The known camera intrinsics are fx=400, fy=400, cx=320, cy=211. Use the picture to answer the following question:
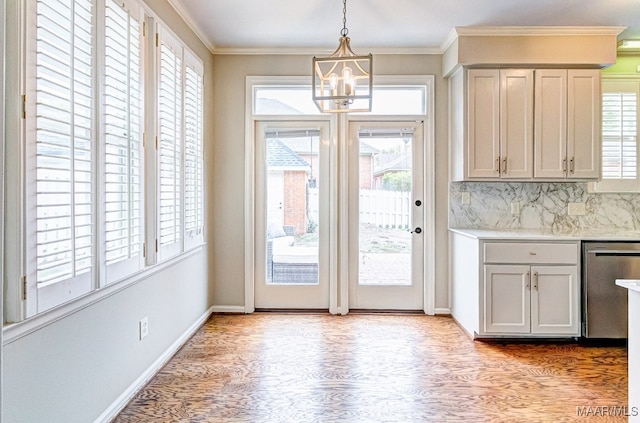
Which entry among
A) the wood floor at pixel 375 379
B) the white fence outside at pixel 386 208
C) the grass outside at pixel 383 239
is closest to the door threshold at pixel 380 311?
the wood floor at pixel 375 379

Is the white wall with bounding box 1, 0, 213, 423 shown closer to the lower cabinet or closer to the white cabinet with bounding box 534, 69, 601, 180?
the lower cabinet

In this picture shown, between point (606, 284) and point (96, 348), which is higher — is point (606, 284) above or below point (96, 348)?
above

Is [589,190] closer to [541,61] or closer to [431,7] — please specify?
[541,61]

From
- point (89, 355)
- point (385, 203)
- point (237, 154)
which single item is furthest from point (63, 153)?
point (385, 203)

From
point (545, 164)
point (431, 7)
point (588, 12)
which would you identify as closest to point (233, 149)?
point (431, 7)

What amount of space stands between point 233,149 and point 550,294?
3206 millimetres

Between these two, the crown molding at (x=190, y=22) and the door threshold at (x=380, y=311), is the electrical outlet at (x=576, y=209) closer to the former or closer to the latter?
the door threshold at (x=380, y=311)

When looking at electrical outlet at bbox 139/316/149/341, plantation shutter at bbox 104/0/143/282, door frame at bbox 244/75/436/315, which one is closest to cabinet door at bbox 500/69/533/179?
door frame at bbox 244/75/436/315

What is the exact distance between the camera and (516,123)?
3.59 meters

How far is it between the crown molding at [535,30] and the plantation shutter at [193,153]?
7.64ft

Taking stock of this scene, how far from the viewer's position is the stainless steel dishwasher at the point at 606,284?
127 inches

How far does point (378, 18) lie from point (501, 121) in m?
1.42

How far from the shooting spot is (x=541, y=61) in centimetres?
353

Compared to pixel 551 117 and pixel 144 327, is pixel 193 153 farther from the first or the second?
pixel 551 117
